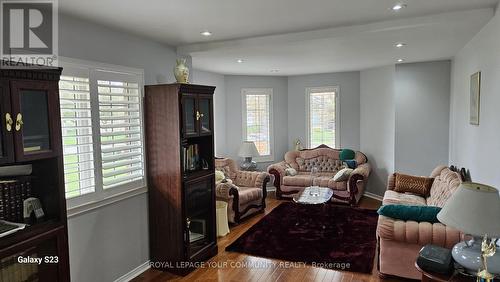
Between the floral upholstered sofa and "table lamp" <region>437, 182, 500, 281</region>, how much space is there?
12.9ft

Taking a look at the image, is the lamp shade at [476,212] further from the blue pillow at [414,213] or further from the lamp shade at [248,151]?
the lamp shade at [248,151]

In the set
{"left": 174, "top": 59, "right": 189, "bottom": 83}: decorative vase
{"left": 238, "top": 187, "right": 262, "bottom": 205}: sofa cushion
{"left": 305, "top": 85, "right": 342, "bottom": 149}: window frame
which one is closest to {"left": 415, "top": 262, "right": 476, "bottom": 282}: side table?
{"left": 174, "top": 59, "right": 189, "bottom": 83}: decorative vase

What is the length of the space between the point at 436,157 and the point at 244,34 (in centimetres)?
434

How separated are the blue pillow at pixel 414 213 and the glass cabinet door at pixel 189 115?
86.9 inches

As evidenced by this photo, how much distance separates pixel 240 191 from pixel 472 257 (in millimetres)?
A: 3727

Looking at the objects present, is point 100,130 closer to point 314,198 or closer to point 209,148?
point 209,148

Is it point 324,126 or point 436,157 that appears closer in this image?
point 436,157

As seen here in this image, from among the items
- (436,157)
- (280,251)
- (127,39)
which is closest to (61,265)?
(127,39)

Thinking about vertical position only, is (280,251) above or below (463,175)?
below

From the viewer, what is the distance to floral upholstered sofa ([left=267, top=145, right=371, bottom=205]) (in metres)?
6.13

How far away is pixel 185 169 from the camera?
12.1 ft

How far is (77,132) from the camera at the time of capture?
2.96 meters

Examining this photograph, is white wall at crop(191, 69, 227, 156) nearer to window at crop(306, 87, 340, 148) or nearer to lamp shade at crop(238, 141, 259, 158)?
lamp shade at crop(238, 141, 259, 158)

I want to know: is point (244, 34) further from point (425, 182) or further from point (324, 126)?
point (324, 126)
